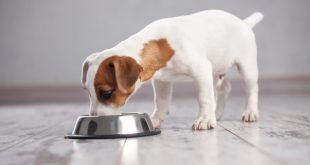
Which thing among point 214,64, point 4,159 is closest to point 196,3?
point 214,64

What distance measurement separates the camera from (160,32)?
2.80 m

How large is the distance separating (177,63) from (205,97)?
215 mm

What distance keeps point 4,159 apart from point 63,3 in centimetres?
488

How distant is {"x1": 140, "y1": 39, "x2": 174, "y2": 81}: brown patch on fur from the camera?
273cm

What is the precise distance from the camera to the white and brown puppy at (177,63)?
2510mm

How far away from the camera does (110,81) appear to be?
2.50 meters

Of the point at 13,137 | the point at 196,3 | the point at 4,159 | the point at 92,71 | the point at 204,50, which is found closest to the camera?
the point at 4,159

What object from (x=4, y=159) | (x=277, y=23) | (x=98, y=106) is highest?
(x=277, y=23)

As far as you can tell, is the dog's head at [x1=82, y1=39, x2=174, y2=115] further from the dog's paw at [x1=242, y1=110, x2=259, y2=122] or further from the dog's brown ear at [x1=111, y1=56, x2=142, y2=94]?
the dog's paw at [x1=242, y1=110, x2=259, y2=122]

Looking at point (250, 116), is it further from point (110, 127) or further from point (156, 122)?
point (110, 127)

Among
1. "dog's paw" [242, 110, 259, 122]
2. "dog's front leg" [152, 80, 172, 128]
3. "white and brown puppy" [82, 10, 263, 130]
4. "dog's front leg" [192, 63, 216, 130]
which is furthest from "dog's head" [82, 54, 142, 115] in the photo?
"dog's paw" [242, 110, 259, 122]

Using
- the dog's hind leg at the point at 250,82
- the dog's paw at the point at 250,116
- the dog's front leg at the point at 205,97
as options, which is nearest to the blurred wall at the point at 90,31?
the dog's hind leg at the point at 250,82

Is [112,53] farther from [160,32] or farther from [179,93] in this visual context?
[179,93]

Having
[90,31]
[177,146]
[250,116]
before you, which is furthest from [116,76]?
[90,31]
